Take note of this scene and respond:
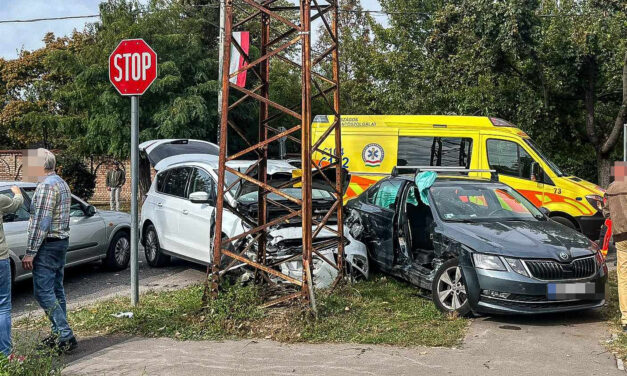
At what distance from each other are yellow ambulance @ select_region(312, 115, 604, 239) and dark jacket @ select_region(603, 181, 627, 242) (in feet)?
16.6

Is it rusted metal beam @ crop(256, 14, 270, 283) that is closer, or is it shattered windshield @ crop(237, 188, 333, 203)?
rusted metal beam @ crop(256, 14, 270, 283)

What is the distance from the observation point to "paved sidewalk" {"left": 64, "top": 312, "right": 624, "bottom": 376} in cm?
545

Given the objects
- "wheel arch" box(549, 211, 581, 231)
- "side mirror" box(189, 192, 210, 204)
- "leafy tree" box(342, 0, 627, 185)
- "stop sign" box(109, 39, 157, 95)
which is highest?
"leafy tree" box(342, 0, 627, 185)

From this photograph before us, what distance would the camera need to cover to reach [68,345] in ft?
19.2

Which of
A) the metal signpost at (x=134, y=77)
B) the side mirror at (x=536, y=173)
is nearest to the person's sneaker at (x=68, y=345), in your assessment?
the metal signpost at (x=134, y=77)

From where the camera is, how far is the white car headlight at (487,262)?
6.73 meters

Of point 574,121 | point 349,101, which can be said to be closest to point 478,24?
point 574,121

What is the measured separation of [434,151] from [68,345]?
8521 millimetres

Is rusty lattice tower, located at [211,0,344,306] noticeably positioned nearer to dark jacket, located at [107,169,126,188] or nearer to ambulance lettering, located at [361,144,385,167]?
ambulance lettering, located at [361,144,385,167]

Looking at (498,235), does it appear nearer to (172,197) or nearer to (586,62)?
(172,197)

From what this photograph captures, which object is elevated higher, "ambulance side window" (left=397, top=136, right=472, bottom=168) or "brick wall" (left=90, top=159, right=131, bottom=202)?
"ambulance side window" (left=397, top=136, right=472, bottom=168)

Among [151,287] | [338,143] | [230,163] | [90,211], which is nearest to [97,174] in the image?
[90,211]

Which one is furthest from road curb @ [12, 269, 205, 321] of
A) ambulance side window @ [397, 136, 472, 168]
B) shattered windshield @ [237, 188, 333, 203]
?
ambulance side window @ [397, 136, 472, 168]

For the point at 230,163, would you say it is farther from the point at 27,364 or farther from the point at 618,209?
the point at 27,364
